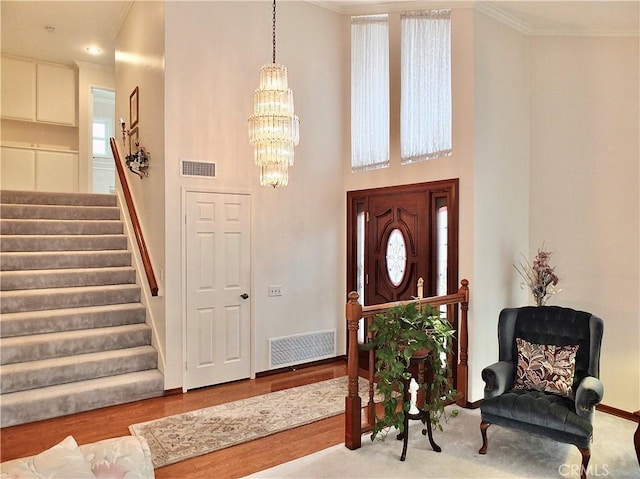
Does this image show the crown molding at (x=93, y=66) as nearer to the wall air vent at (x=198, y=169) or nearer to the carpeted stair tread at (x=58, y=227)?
the carpeted stair tread at (x=58, y=227)

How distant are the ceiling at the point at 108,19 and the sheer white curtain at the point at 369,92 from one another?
0.74 feet

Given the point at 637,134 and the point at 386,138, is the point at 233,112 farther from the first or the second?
the point at 637,134

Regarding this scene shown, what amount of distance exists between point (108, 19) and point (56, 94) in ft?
7.88

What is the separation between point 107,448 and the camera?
162 cm

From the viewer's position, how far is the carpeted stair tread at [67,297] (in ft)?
14.1

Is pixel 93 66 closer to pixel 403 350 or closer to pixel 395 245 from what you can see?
pixel 395 245

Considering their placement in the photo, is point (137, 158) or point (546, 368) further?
point (137, 158)

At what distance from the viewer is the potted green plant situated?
2906 millimetres

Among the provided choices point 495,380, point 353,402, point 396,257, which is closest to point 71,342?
point 353,402

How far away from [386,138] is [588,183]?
207cm

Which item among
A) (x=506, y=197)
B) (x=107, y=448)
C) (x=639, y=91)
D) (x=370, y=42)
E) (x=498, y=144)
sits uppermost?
(x=370, y=42)

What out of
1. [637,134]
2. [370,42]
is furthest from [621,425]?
[370,42]

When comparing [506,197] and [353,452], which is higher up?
[506,197]

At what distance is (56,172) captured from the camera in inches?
299
